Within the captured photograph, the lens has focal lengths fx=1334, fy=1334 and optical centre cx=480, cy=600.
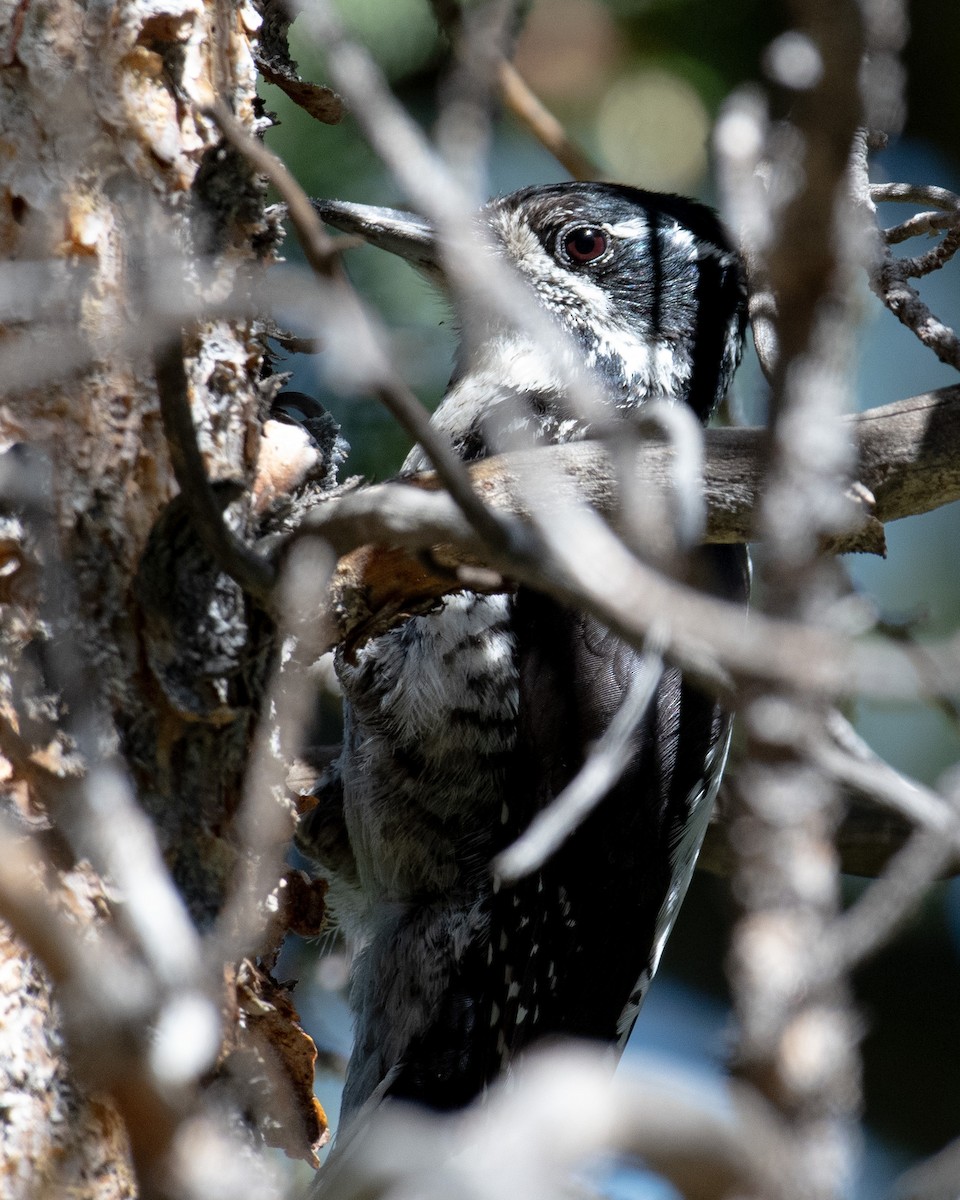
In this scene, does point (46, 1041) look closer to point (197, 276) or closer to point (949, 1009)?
point (197, 276)

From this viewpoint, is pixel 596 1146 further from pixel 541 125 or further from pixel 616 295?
pixel 616 295

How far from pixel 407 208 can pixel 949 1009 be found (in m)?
2.44


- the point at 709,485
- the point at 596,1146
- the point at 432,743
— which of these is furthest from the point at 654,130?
the point at 596,1146

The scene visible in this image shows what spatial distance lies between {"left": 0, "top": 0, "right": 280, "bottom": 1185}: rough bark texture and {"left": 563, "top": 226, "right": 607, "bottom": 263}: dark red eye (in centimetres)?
131

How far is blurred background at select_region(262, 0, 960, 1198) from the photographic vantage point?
2.88 m

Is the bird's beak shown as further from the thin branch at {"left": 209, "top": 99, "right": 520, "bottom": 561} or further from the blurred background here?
the thin branch at {"left": 209, "top": 99, "right": 520, "bottom": 561}

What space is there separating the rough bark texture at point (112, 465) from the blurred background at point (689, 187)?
1.18 meters

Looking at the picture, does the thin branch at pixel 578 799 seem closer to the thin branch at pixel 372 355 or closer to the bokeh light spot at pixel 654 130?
the thin branch at pixel 372 355

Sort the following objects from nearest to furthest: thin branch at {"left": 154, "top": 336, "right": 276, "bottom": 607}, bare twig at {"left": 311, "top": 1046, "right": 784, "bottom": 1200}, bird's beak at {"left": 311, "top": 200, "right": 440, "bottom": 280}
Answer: bare twig at {"left": 311, "top": 1046, "right": 784, "bottom": 1200}, thin branch at {"left": 154, "top": 336, "right": 276, "bottom": 607}, bird's beak at {"left": 311, "top": 200, "right": 440, "bottom": 280}

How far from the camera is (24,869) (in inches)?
50.2

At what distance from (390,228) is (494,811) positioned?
113cm

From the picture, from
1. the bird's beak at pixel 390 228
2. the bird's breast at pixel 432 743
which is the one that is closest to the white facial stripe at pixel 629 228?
the bird's beak at pixel 390 228

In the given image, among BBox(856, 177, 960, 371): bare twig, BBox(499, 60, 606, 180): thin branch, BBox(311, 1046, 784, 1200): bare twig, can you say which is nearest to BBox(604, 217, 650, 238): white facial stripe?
BBox(499, 60, 606, 180): thin branch

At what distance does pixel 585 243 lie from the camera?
278cm
